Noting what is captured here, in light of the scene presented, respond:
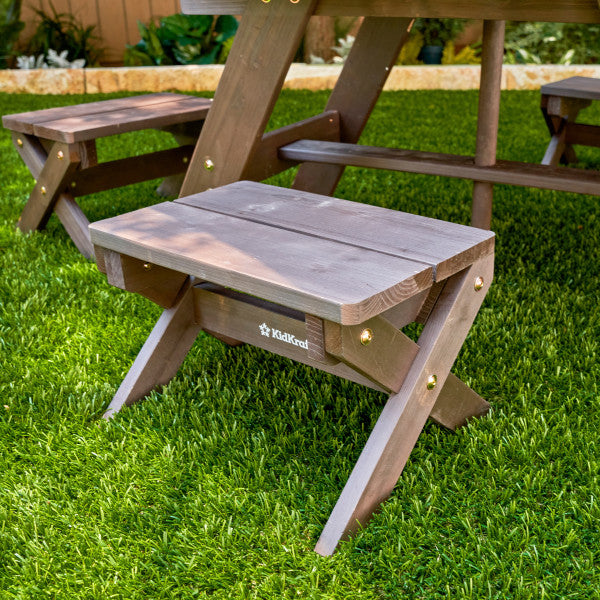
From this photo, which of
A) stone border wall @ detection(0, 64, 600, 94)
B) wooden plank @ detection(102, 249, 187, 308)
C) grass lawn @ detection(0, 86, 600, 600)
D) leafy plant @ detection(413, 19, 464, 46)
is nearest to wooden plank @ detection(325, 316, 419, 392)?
grass lawn @ detection(0, 86, 600, 600)

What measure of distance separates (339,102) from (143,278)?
1.37m

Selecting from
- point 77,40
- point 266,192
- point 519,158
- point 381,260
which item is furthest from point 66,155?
point 77,40

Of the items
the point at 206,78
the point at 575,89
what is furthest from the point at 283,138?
the point at 206,78

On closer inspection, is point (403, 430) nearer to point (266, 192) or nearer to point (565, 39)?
point (266, 192)

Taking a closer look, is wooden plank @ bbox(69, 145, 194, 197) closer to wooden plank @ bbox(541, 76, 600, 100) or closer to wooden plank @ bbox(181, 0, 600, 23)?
wooden plank @ bbox(181, 0, 600, 23)

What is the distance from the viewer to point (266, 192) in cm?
200

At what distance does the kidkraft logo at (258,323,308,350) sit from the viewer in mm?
1692

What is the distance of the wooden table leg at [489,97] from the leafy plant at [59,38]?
580 cm

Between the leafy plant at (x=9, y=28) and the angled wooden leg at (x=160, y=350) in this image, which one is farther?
the leafy plant at (x=9, y=28)

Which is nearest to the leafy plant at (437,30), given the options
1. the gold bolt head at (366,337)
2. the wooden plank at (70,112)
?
the wooden plank at (70,112)

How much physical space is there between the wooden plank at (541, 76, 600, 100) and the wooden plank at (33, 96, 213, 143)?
166cm

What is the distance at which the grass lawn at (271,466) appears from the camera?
4.83 ft

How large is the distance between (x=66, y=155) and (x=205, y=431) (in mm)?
1446

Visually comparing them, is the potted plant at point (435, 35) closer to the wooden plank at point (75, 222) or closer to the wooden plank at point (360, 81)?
the wooden plank at point (360, 81)
